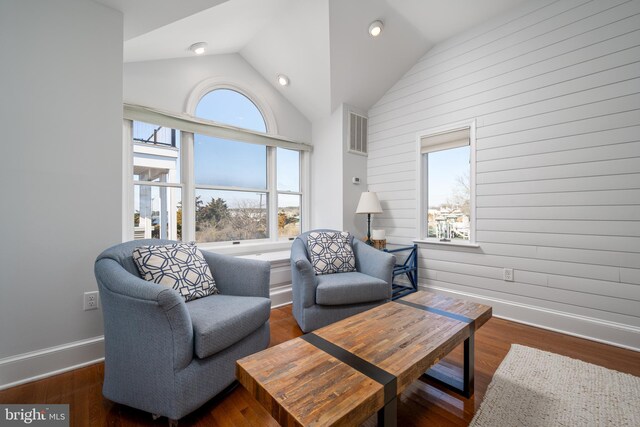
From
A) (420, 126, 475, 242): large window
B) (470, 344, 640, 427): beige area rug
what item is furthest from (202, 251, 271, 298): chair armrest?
(420, 126, 475, 242): large window

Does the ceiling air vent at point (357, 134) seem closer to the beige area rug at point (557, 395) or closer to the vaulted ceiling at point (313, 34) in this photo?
the vaulted ceiling at point (313, 34)

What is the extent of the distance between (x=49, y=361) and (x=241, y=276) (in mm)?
1276

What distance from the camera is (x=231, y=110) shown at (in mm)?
3227

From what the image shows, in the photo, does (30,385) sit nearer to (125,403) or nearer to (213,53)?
(125,403)

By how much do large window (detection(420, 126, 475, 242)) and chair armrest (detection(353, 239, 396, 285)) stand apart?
3.30 feet

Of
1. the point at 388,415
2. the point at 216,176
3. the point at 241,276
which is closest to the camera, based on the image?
the point at 388,415

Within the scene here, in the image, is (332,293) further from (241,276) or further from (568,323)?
(568,323)

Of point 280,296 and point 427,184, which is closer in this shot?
point 280,296

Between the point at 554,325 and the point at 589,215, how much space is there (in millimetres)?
1010

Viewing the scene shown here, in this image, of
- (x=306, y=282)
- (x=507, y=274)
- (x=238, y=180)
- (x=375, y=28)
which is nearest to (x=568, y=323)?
(x=507, y=274)

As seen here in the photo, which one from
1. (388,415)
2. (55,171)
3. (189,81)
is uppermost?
(189,81)

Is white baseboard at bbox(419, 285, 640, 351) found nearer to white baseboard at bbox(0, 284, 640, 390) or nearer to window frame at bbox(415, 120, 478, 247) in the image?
white baseboard at bbox(0, 284, 640, 390)

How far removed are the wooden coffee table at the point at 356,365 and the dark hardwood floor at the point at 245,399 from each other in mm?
157

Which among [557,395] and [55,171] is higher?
[55,171]
